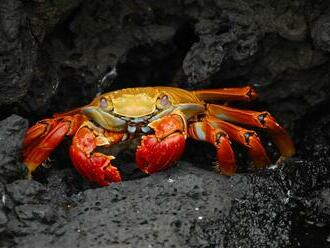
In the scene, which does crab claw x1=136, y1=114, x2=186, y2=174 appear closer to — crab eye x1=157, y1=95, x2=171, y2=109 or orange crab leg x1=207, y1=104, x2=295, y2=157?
crab eye x1=157, y1=95, x2=171, y2=109

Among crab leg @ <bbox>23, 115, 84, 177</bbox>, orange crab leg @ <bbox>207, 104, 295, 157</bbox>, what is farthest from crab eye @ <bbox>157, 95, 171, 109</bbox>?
crab leg @ <bbox>23, 115, 84, 177</bbox>

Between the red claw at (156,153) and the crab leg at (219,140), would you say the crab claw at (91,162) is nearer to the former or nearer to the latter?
the red claw at (156,153)

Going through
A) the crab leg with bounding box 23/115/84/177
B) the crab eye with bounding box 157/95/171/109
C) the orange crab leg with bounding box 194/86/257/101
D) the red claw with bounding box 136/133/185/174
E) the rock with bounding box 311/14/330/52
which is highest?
the rock with bounding box 311/14/330/52

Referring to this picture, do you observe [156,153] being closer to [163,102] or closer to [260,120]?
[163,102]

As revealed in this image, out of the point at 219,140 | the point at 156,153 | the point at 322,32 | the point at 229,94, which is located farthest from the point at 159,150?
the point at 322,32

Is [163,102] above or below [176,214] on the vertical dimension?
above

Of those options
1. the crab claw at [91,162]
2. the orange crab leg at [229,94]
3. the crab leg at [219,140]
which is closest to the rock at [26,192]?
the crab claw at [91,162]
